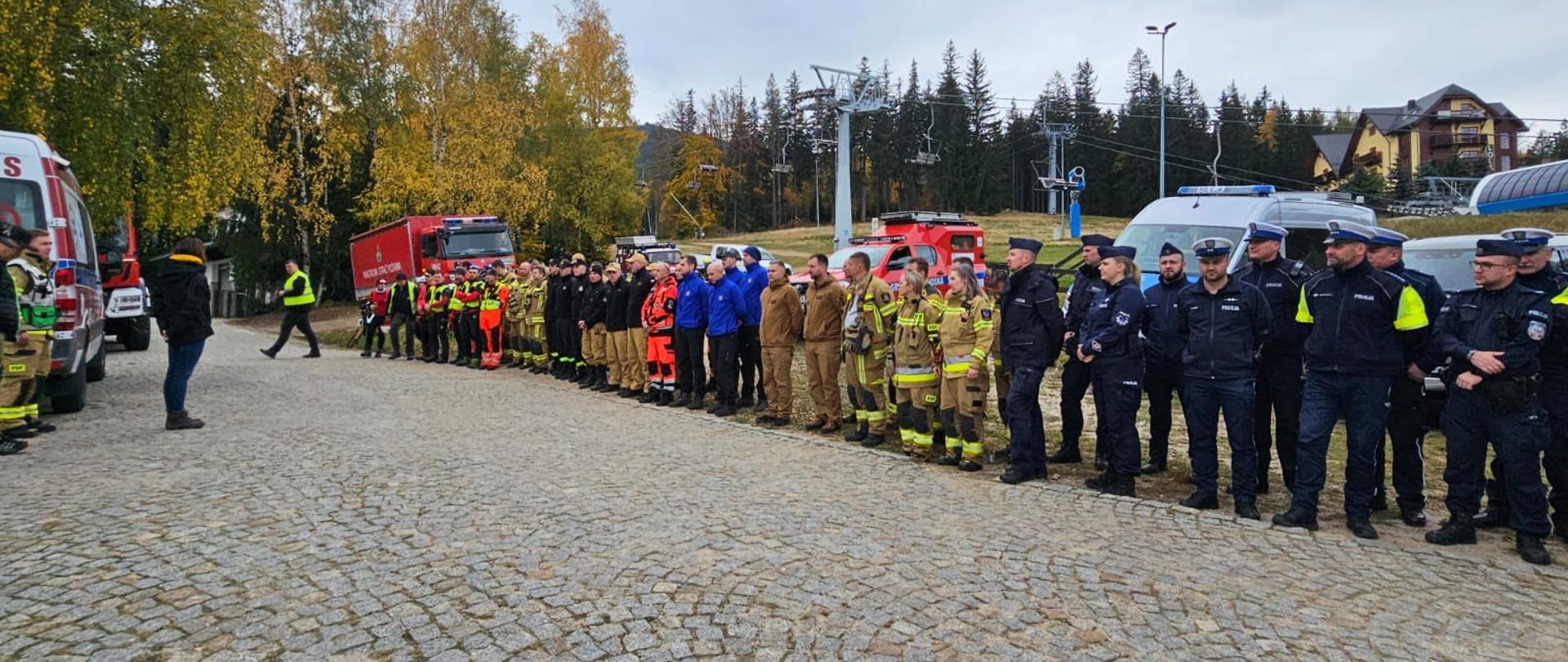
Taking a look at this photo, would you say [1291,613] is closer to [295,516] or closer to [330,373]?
[295,516]

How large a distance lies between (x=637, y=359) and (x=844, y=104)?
27672mm

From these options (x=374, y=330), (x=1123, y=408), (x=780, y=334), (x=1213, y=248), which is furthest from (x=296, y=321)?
(x=1213, y=248)

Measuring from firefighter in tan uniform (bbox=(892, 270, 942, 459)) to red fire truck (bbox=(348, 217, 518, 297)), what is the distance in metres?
18.5

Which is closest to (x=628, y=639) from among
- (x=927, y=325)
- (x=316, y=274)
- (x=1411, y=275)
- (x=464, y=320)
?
(x=927, y=325)

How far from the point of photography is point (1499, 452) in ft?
17.6

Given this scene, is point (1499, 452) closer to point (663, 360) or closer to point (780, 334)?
point (780, 334)

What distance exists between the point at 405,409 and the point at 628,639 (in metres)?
7.23

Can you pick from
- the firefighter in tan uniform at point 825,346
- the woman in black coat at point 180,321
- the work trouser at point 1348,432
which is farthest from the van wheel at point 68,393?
the work trouser at point 1348,432

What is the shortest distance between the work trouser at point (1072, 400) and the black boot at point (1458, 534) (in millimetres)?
2503

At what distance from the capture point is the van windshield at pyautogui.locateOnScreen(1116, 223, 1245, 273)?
13219mm

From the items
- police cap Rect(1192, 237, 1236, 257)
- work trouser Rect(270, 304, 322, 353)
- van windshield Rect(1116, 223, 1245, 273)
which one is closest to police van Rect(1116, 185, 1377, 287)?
van windshield Rect(1116, 223, 1245, 273)

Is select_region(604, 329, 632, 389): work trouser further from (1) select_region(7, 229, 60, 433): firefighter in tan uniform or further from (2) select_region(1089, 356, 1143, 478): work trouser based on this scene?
(2) select_region(1089, 356, 1143, 478): work trouser

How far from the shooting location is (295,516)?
5.44 meters

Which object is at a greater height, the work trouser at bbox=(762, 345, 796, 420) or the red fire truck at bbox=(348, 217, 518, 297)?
the red fire truck at bbox=(348, 217, 518, 297)
